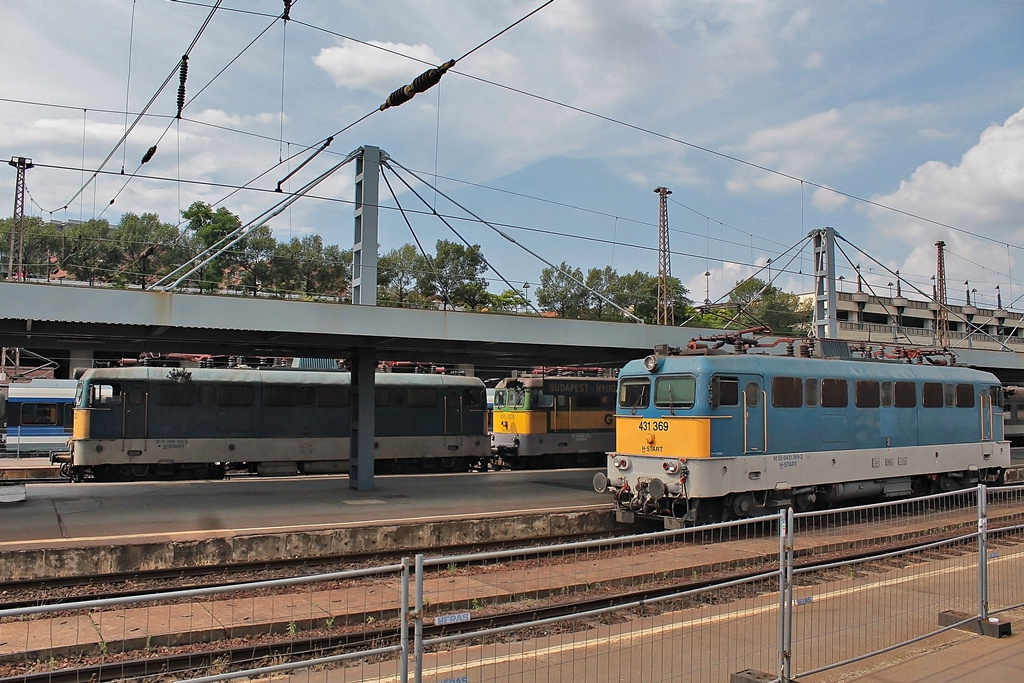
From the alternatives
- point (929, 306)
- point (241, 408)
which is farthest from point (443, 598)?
point (929, 306)

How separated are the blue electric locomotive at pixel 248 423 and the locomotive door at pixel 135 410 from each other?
3cm

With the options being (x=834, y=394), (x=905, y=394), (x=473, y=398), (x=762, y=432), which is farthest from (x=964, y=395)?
(x=473, y=398)

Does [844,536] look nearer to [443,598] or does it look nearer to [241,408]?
[443,598]

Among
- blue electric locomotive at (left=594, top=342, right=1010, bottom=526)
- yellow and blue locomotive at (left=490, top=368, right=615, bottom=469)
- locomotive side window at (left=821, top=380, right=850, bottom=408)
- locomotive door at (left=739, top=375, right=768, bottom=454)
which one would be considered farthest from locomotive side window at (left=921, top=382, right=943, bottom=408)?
yellow and blue locomotive at (left=490, top=368, right=615, bottom=469)

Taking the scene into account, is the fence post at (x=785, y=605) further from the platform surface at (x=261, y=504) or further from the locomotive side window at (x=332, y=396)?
the locomotive side window at (x=332, y=396)

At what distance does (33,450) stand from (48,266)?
18183mm

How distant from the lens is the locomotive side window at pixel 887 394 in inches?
659

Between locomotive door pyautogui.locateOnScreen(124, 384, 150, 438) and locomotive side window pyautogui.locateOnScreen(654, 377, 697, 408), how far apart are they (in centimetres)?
1475

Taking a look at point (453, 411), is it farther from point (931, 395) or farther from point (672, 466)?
point (931, 395)

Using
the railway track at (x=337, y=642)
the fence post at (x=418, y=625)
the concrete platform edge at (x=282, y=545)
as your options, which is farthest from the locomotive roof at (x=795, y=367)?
the fence post at (x=418, y=625)

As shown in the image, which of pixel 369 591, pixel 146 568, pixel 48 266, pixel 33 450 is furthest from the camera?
pixel 33 450

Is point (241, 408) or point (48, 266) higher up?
point (48, 266)

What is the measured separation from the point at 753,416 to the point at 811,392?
1761mm

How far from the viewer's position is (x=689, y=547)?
12008 mm
